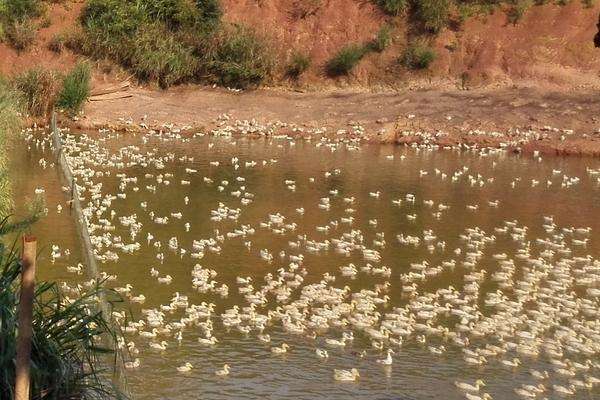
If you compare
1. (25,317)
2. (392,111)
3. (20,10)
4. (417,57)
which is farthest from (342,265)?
(20,10)

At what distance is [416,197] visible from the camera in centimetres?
2302

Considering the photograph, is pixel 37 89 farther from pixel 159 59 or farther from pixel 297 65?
pixel 297 65

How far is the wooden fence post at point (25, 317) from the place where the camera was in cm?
646

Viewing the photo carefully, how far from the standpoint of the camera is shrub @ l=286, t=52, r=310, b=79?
38.4 metres

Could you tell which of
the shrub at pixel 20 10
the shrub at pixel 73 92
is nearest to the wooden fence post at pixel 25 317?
the shrub at pixel 73 92

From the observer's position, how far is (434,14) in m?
39.7

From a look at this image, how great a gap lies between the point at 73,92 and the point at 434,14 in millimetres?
14362

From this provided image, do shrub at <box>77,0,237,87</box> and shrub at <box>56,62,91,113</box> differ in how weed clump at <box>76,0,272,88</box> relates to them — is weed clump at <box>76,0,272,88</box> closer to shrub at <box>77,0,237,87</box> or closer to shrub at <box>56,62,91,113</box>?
shrub at <box>77,0,237,87</box>

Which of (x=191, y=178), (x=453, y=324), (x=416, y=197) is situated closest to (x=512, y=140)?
(x=416, y=197)

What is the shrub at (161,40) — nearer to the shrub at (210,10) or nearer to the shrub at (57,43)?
the shrub at (210,10)

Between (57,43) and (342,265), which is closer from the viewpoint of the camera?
(342,265)

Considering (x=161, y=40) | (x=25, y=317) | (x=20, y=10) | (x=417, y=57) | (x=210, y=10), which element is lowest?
(x=417, y=57)

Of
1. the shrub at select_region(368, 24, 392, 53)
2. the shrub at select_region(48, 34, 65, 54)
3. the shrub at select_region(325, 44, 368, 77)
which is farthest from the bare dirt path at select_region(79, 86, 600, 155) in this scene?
the shrub at select_region(48, 34, 65, 54)

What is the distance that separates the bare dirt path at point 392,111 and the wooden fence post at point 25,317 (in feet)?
83.6
